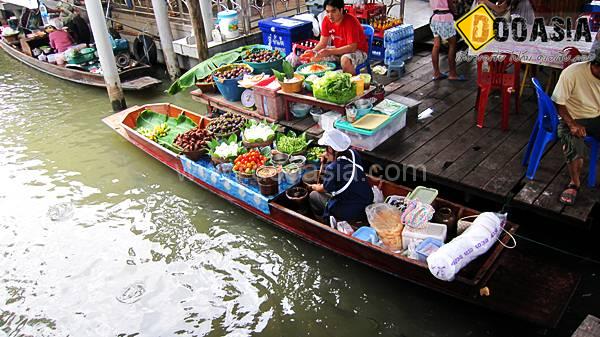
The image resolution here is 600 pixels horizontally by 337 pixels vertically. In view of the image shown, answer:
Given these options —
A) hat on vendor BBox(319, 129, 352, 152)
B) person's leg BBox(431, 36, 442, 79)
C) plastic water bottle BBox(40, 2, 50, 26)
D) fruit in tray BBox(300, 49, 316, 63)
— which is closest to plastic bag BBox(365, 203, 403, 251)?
hat on vendor BBox(319, 129, 352, 152)

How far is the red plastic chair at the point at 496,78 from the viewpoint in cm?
585

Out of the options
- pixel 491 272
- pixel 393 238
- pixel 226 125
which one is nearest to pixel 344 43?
pixel 226 125

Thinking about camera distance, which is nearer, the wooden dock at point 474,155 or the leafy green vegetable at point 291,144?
the wooden dock at point 474,155

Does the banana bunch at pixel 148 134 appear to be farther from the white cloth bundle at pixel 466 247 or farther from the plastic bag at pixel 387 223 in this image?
the white cloth bundle at pixel 466 247

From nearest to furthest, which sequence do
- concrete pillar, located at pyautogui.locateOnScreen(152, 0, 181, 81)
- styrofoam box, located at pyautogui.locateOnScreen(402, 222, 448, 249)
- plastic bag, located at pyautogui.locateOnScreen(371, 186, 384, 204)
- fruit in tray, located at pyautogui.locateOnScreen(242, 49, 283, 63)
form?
styrofoam box, located at pyautogui.locateOnScreen(402, 222, 448, 249), plastic bag, located at pyautogui.locateOnScreen(371, 186, 384, 204), fruit in tray, located at pyautogui.locateOnScreen(242, 49, 283, 63), concrete pillar, located at pyautogui.locateOnScreen(152, 0, 181, 81)

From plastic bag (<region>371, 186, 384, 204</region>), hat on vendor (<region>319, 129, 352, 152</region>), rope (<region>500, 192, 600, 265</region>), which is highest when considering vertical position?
hat on vendor (<region>319, 129, 352, 152</region>)

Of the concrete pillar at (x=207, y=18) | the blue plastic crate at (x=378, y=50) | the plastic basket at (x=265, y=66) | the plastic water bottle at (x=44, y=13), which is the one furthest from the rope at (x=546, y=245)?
the plastic water bottle at (x=44, y=13)

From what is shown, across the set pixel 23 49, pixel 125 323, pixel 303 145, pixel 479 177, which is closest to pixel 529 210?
pixel 479 177

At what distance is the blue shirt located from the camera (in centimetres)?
470

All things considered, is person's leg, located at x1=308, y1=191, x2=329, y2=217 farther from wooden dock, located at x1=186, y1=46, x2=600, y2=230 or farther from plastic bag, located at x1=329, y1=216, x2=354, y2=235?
wooden dock, located at x1=186, y1=46, x2=600, y2=230

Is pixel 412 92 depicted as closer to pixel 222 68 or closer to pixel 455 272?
pixel 222 68

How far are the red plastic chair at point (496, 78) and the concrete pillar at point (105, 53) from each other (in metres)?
6.75

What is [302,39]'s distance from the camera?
29.7 feet

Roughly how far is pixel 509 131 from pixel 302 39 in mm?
4575
